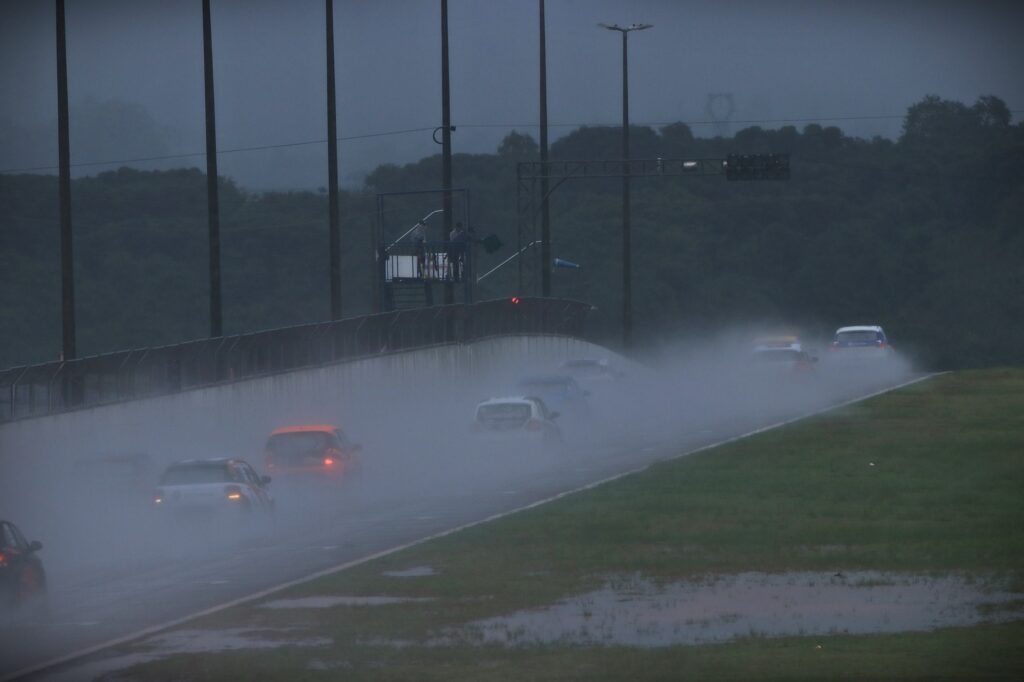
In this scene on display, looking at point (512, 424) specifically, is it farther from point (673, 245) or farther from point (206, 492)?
point (673, 245)

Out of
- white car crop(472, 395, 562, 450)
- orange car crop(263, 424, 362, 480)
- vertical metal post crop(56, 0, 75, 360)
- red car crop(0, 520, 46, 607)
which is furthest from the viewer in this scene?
white car crop(472, 395, 562, 450)

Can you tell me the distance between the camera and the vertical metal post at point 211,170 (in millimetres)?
42375

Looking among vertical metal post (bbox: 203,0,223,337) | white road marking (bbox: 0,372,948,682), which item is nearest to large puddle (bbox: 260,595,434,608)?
white road marking (bbox: 0,372,948,682)

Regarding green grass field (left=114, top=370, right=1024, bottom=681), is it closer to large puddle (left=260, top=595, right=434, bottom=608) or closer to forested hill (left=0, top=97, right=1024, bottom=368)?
large puddle (left=260, top=595, right=434, bottom=608)

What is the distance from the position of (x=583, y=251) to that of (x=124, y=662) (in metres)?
125

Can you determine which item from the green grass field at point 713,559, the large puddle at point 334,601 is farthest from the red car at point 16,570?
the large puddle at point 334,601

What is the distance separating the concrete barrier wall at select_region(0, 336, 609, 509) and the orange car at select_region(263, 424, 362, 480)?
2945 millimetres

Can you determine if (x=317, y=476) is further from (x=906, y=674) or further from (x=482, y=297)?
(x=482, y=297)

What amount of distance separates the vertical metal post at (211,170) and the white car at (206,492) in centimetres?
1514

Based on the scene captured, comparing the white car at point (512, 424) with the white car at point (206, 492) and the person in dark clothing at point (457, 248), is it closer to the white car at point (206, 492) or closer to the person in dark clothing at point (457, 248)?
the white car at point (206, 492)

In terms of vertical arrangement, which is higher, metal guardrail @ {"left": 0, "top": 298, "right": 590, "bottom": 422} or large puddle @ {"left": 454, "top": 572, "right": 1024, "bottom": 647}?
metal guardrail @ {"left": 0, "top": 298, "right": 590, "bottom": 422}

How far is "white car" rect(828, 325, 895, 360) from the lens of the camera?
7138cm

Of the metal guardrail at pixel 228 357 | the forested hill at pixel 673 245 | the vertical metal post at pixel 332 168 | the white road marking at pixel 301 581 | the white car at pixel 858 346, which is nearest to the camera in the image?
the white road marking at pixel 301 581

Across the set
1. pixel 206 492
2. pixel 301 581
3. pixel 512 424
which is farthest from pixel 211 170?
pixel 301 581
